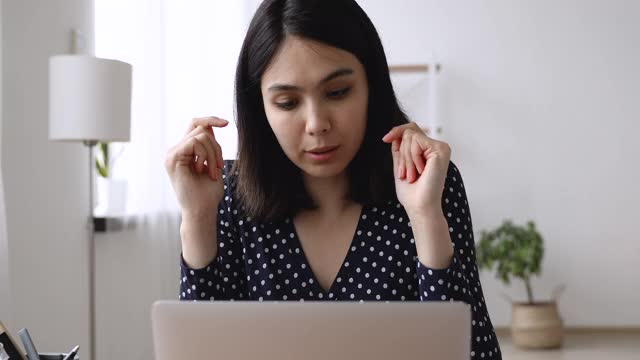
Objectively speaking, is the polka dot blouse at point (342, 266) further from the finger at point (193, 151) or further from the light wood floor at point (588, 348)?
the light wood floor at point (588, 348)

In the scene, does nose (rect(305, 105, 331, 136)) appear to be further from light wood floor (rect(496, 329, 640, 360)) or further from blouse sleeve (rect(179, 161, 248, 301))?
light wood floor (rect(496, 329, 640, 360))

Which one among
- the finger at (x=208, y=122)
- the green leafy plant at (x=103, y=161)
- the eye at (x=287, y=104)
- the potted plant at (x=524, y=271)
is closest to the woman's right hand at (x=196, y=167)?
the finger at (x=208, y=122)

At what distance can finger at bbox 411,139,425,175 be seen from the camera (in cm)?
132

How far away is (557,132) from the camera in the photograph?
5.07 metres

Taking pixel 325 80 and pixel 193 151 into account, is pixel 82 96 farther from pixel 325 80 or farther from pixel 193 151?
pixel 325 80

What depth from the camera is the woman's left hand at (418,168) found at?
129 cm

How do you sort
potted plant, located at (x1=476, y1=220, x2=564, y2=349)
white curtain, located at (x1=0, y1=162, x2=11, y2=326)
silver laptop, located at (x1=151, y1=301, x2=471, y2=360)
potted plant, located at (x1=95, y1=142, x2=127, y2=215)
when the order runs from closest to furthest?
silver laptop, located at (x1=151, y1=301, x2=471, y2=360)
white curtain, located at (x1=0, y1=162, x2=11, y2=326)
potted plant, located at (x1=95, y1=142, x2=127, y2=215)
potted plant, located at (x1=476, y1=220, x2=564, y2=349)

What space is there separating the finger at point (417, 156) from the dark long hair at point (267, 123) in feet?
0.41

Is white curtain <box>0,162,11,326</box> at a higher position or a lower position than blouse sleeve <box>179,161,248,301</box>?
lower

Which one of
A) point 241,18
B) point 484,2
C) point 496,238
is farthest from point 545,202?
point 241,18

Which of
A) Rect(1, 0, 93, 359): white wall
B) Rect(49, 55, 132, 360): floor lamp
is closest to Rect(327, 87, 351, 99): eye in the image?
Rect(49, 55, 132, 360): floor lamp

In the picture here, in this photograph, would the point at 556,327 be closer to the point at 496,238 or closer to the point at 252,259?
the point at 496,238

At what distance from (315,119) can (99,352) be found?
2.35 meters

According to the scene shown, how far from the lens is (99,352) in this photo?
334 cm
